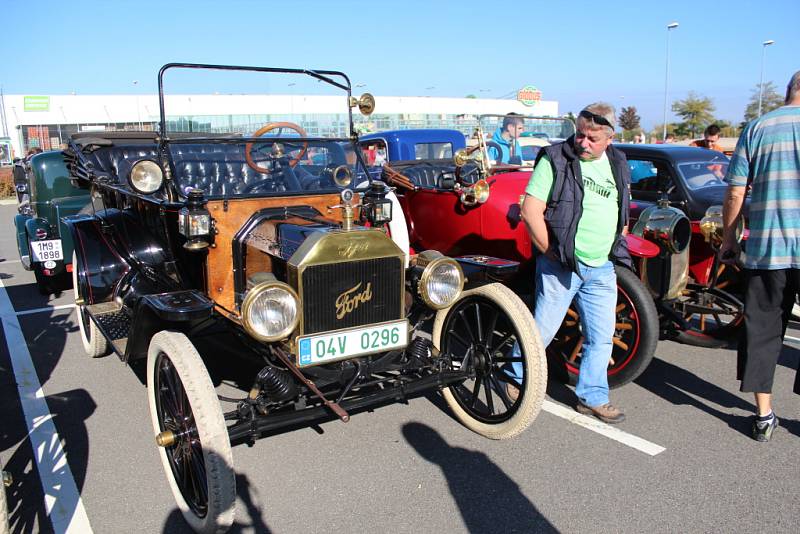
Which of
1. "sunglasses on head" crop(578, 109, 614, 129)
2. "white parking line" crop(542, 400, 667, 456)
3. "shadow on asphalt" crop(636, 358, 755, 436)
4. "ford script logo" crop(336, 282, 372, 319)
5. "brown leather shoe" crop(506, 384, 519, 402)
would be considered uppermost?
"sunglasses on head" crop(578, 109, 614, 129)

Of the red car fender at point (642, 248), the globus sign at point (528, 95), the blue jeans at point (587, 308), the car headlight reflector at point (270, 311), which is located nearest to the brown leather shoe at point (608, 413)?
the blue jeans at point (587, 308)

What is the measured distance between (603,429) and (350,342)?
1.59 metres

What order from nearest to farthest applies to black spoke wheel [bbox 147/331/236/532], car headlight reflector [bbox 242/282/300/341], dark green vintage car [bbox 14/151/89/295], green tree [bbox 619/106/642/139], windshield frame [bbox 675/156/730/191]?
black spoke wheel [bbox 147/331/236/532] < car headlight reflector [bbox 242/282/300/341] < windshield frame [bbox 675/156/730/191] < dark green vintage car [bbox 14/151/89/295] < green tree [bbox 619/106/642/139]

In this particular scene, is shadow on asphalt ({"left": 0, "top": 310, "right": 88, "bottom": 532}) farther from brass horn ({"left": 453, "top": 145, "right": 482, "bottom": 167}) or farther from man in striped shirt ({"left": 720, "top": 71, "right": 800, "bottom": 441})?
man in striped shirt ({"left": 720, "top": 71, "right": 800, "bottom": 441})

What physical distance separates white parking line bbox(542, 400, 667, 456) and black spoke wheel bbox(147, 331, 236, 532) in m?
2.02

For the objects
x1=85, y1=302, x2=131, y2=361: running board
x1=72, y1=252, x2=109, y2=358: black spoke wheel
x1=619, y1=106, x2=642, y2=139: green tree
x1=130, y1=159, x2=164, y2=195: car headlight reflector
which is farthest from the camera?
x1=619, y1=106, x2=642, y2=139: green tree

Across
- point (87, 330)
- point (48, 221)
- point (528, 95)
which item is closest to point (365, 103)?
point (87, 330)

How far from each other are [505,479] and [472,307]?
3.28 feet

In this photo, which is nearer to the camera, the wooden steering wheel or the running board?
the running board

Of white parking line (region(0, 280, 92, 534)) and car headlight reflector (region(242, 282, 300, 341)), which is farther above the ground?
car headlight reflector (region(242, 282, 300, 341))

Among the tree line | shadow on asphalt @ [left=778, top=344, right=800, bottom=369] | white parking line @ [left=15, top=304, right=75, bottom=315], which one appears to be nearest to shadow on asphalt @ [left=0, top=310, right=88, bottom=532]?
white parking line @ [left=15, top=304, right=75, bottom=315]

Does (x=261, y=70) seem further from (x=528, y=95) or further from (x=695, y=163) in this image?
(x=528, y=95)

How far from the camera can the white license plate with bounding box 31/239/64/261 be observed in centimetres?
616

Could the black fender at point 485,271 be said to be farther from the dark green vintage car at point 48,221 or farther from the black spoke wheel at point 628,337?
the dark green vintage car at point 48,221
